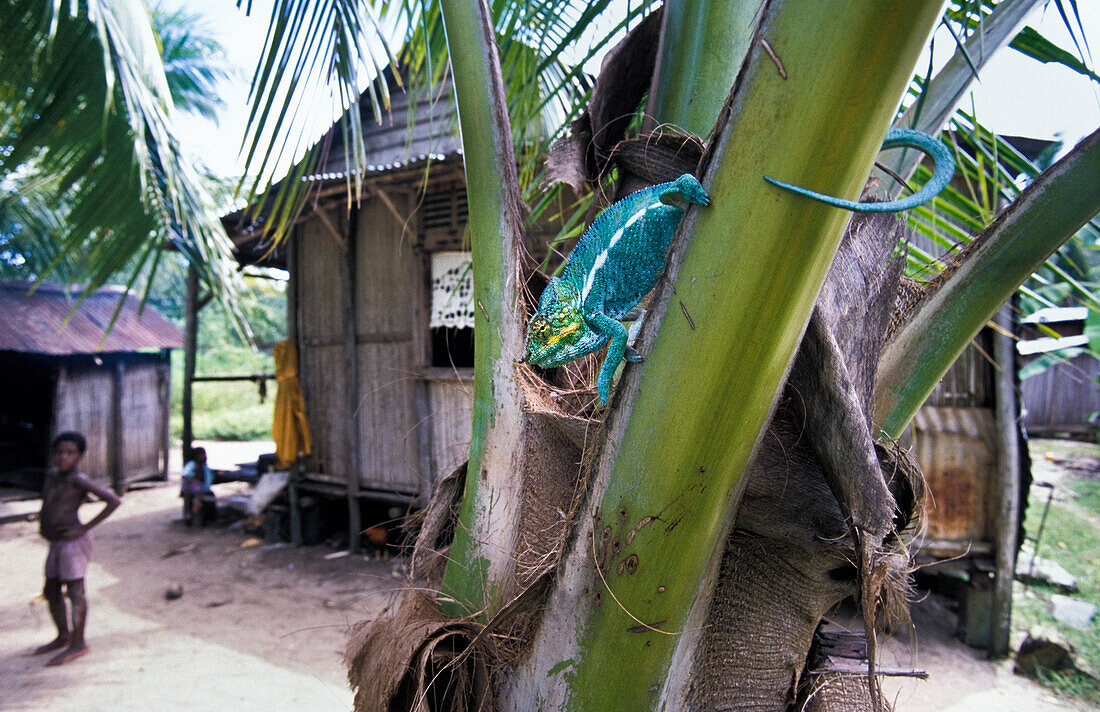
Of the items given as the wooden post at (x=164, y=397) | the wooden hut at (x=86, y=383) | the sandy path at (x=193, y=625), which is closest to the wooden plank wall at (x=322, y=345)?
the sandy path at (x=193, y=625)

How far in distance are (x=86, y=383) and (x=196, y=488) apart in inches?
147

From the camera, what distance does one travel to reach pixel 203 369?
2497 cm

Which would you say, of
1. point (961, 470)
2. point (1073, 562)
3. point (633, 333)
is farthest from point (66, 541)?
point (1073, 562)

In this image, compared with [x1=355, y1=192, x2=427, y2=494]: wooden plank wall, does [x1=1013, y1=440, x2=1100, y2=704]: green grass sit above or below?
below

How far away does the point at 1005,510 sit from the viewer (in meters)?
4.82

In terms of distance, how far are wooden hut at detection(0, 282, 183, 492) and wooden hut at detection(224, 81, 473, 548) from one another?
14.2 ft

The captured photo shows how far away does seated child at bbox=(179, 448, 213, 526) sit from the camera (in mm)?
8422

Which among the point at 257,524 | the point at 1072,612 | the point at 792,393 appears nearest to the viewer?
the point at 792,393

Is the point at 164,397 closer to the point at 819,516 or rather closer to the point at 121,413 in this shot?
the point at 121,413

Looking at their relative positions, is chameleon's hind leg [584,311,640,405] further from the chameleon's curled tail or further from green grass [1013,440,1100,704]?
green grass [1013,440,1100,704]

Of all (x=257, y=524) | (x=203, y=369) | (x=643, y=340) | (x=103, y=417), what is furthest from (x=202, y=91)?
(x=643, y=340)

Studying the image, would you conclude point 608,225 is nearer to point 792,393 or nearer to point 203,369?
point 792,393

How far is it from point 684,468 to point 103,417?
486 inches

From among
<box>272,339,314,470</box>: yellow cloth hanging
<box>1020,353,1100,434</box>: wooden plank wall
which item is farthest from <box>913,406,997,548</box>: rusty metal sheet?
<box>1020,353,1100,434</box>: wooden plank wall
